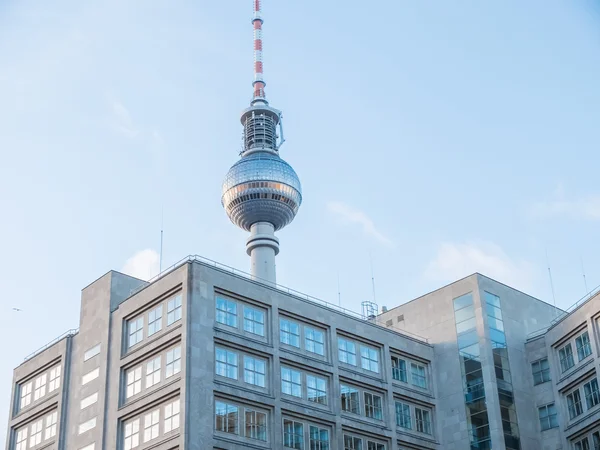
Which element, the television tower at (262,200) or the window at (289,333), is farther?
the television tower at (262,200)

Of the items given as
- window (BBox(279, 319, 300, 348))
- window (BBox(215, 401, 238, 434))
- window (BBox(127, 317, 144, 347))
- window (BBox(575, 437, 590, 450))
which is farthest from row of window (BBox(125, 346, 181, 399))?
window (BBox(575, 437, 590, 450))

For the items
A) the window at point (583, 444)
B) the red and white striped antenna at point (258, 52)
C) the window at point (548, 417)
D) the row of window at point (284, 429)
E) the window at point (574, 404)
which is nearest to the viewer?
the row of window at point (284, 429)

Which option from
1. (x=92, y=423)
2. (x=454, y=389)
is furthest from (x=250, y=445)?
(x=454, y=389)

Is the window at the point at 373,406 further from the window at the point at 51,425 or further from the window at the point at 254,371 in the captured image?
the window at the point at 51,425

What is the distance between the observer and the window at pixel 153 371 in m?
75.9

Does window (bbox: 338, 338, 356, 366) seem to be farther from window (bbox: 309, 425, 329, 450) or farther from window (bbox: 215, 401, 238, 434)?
window (bbox: 215, 401, 238, 434)

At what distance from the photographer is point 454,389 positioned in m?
87.4

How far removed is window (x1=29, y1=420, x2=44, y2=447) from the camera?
87.4 m

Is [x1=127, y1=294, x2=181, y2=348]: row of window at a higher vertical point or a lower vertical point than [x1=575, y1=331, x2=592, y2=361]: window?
higher

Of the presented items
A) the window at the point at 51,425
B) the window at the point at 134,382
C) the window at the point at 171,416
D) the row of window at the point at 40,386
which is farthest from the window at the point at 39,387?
the window at the point at 171,416

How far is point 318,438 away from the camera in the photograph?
257ft

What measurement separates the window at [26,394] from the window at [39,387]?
916mm

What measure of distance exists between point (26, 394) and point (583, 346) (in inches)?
1984

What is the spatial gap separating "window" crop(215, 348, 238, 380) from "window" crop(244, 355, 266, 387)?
3.50 feet
